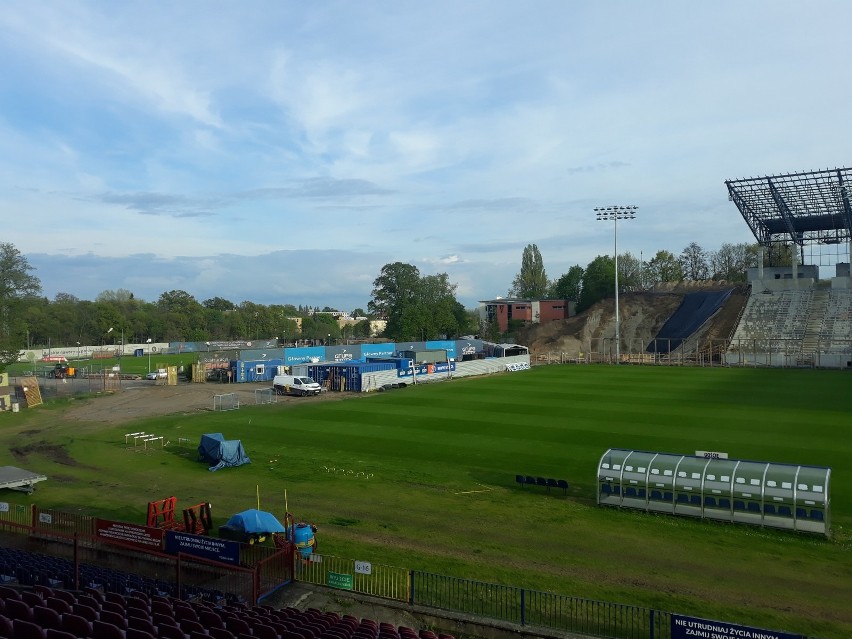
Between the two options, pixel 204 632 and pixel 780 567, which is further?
pixel 780 567

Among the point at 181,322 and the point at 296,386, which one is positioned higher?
the point at 181,322

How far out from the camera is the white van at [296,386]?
178 ft

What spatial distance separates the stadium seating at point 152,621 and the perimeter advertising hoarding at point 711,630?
4729mm

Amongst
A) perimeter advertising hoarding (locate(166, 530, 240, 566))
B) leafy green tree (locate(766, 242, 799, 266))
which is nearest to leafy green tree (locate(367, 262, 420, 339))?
leafy green tree (locate(766, 242, 799, 266))

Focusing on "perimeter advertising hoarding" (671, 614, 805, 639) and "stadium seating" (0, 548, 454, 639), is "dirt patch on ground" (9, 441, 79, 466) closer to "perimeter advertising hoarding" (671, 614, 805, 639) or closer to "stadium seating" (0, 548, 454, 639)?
"stadium seating" (0, 548, 454, 639)

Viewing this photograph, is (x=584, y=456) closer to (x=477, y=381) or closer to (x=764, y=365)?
(x=477, y=381)

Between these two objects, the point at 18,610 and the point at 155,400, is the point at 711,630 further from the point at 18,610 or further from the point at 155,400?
the point at 155,400

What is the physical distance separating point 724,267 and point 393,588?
146m

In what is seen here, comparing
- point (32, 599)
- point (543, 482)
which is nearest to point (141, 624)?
point (32, 599)

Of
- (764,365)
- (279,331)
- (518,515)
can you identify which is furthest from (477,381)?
(279,331)

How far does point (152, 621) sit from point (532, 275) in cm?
15407

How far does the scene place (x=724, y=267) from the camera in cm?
14388

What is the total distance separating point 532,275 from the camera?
527 ft

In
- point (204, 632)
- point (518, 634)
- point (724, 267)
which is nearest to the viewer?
point (204, 632)
